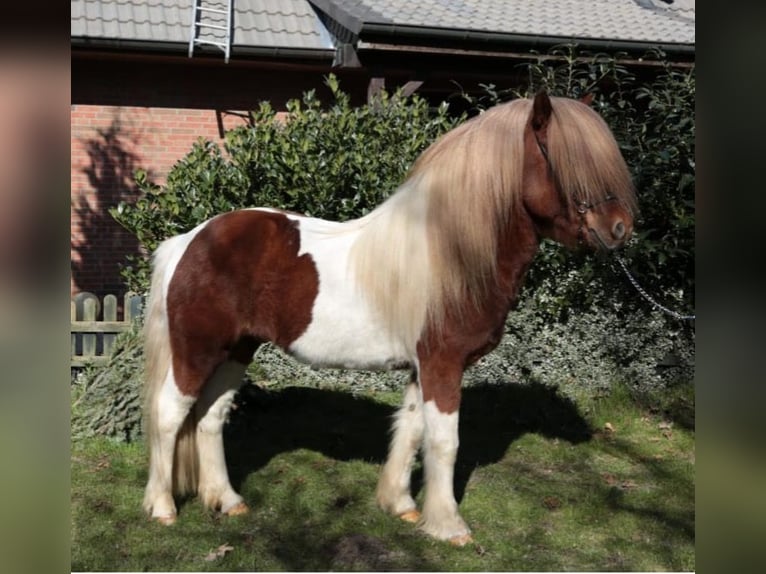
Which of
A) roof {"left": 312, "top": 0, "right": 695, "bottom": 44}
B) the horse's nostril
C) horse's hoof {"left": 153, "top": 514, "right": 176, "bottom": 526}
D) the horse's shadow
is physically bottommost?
the horse's shadow

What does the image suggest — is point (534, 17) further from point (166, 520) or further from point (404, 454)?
point (166, 520)

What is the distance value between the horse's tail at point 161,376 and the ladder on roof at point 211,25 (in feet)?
20.0

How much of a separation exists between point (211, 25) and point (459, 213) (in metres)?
7.50

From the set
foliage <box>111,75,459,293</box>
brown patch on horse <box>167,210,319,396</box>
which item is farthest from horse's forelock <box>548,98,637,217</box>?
foliage <box>111,75,459,293</box>

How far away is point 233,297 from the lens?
4234mm

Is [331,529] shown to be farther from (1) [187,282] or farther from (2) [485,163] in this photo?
(2) [485,163]

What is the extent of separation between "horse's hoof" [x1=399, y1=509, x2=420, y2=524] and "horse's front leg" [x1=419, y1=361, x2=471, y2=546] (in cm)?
24

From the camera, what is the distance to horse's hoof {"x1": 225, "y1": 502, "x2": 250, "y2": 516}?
14.8ft

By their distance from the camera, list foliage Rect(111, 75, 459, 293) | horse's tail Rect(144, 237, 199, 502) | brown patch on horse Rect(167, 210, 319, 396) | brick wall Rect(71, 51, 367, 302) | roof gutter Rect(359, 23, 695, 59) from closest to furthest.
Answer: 1. brown patch on horse Rect(167, 210, 319, 396)
2. horse's tail Rect(144, 237, 199, 502)
3. foliage Rect(111, 75, 459, 293)
4. roof gutter Rect(359, 23, 695, 59)
5. brick wall Rect(71, 51, 367, 302)

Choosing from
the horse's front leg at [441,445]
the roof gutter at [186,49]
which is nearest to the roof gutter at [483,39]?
the roof gutter at [186,49]

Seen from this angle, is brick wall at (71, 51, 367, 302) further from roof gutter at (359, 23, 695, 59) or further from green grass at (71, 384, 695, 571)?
green grass at (71, 384, 695, 571)

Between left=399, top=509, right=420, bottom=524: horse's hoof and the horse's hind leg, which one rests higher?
the horse's hind leg

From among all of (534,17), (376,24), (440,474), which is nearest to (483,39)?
(376,24)
